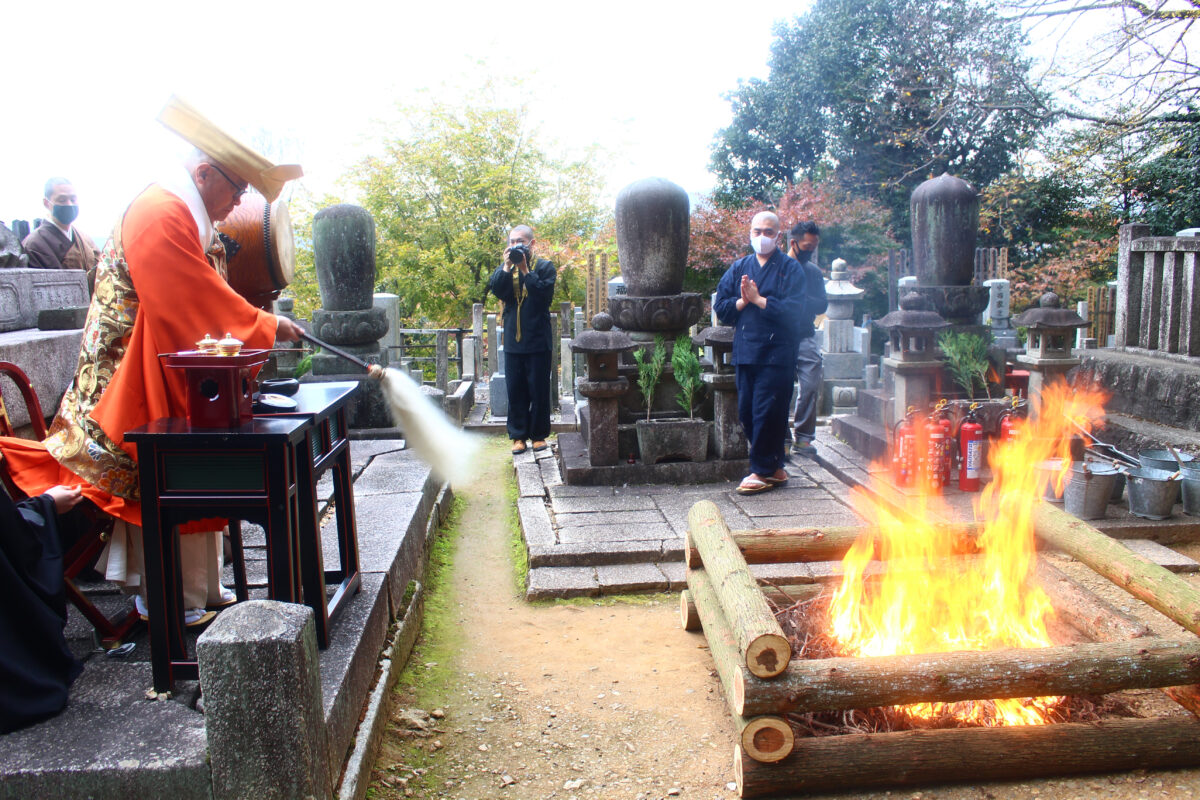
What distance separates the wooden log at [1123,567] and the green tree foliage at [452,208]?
1557 centimetres

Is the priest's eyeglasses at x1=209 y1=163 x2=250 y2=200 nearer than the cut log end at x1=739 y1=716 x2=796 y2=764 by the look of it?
No

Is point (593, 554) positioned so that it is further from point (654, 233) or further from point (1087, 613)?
point (654, 233)

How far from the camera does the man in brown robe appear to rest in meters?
7.09

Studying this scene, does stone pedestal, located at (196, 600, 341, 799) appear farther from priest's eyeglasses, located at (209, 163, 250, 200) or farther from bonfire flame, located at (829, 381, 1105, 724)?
bonfire flame, located at (829, 381, 1105, 724)

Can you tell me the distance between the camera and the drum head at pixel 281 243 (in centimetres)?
364

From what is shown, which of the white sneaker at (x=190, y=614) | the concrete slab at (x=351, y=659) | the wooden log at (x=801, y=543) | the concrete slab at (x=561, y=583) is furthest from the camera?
the concrete slab at (x=561, y=583)

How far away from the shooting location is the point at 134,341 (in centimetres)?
290

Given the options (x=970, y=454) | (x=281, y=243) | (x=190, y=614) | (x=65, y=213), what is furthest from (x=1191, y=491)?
(x=65, y=213)

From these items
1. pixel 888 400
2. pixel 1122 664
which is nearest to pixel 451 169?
pixel 888 400

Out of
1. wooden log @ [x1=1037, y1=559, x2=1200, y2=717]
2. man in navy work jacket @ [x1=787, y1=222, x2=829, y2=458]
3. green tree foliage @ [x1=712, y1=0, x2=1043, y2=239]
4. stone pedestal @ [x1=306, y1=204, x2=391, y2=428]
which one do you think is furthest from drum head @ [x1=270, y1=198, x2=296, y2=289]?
green tree foliage @ [x1=712, y1=0, x2=1043, y2=239]

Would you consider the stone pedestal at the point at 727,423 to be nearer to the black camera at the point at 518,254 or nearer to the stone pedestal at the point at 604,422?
the stone pedestal at the point at 604,422

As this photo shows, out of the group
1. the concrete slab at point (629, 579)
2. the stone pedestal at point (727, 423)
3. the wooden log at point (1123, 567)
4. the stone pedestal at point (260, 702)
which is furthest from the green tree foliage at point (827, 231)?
the stone pedestal at point (260, 702)

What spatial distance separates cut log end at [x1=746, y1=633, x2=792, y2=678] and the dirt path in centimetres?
51

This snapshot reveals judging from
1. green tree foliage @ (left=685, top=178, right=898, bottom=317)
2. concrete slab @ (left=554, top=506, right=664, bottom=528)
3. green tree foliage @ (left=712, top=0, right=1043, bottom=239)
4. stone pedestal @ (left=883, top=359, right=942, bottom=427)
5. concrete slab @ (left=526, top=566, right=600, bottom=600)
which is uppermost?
green tree foliage @ (left=712, top=0, right=1043, bottom=239)
